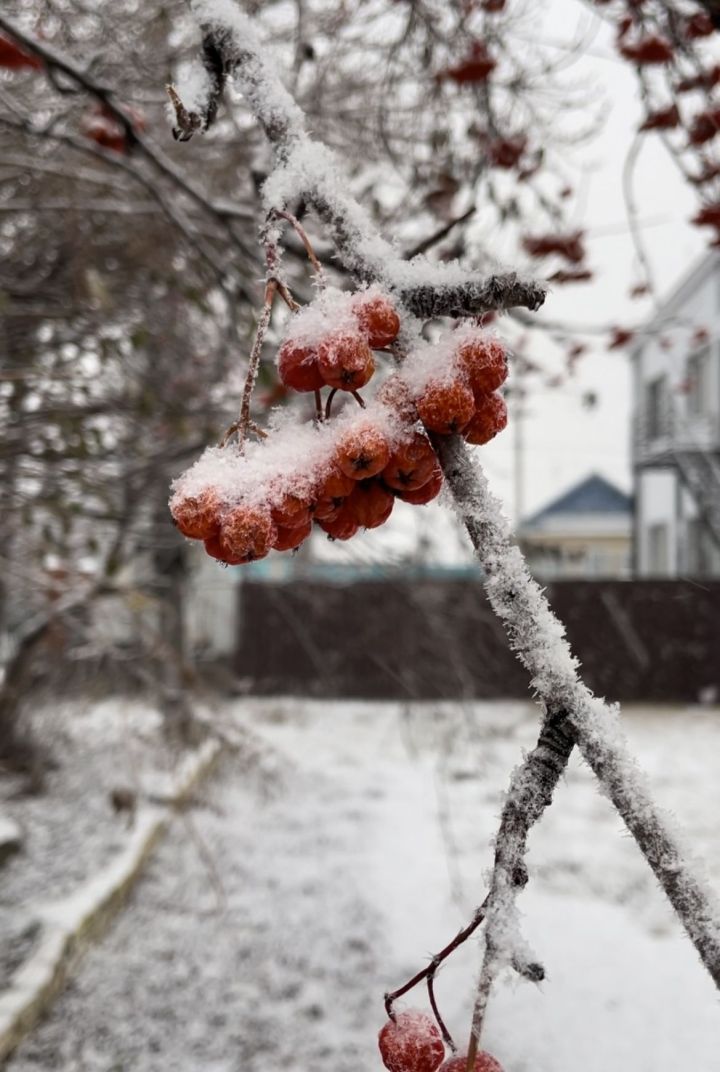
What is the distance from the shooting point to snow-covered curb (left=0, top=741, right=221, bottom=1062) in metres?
3.51

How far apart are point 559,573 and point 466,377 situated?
15.4 meters

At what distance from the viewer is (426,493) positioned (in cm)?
86

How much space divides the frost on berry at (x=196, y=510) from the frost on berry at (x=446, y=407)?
0.67 feet

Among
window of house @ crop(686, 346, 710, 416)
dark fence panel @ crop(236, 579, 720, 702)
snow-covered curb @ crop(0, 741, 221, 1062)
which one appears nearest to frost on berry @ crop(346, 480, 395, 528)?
snow-covered curb @ crop(0, 741, 221, 1062)

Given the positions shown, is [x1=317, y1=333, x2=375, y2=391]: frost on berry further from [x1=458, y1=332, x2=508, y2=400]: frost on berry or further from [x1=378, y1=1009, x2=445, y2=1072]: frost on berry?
[x1=378, y1=1009, x2=445, y2=1072]: frost on berry

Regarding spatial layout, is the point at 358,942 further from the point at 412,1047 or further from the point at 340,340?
the point at 340,340

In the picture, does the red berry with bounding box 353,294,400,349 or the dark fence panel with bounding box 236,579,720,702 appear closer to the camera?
the red berry with bounding box 353,294,400,349

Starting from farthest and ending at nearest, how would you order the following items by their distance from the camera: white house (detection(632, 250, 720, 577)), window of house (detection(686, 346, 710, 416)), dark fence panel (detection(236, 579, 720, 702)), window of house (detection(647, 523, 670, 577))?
window of house (detection(647, 523, 670, 577)) → window of house (detection(686, 346, 710, 416)) → dark fence panel (detection(236, 579, 720, 702)) → white house (detection(632, 250, 720, 577))

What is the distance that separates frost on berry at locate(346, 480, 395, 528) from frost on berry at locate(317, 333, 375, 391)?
0.09 m

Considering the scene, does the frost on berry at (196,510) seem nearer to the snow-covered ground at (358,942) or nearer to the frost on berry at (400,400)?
the frost on berry at (400,400)

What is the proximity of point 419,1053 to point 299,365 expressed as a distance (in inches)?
24.2

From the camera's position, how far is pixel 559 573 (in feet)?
51.9

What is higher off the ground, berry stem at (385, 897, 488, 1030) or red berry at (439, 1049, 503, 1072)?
berry stem at (385, 897, 488, 1030)

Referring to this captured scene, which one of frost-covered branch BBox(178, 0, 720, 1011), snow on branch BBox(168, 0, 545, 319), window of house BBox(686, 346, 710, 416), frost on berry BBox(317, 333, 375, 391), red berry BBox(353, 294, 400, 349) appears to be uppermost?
window of house BBox(686, 346, 710, 416)
